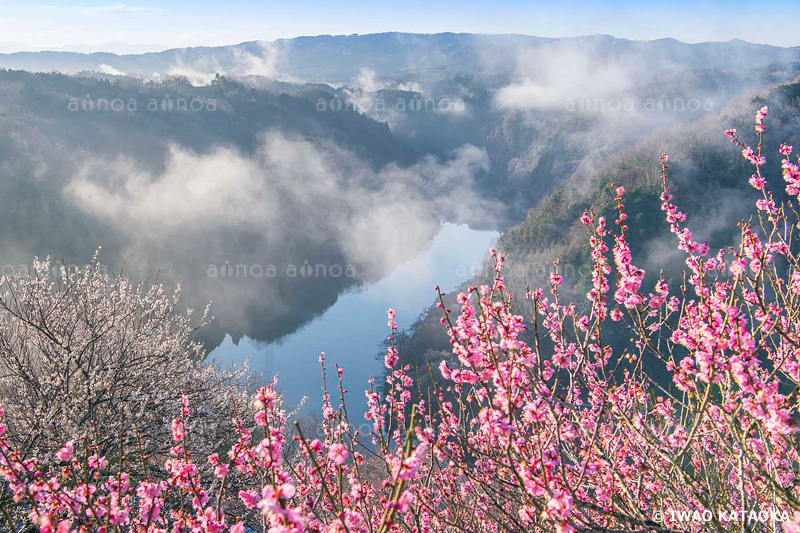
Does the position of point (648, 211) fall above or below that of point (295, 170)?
below

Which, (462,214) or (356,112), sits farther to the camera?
(356,112)

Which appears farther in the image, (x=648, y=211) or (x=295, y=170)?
(x=295, y=170)

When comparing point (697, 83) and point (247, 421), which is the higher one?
point (697, 83)

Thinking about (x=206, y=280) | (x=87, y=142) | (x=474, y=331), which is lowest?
(x=206, y=280)

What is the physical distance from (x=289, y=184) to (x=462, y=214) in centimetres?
3320

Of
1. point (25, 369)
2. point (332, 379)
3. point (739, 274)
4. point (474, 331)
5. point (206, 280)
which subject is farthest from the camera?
point (206, 280)

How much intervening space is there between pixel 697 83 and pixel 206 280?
98.4m

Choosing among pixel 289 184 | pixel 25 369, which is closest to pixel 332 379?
pixel 25 369

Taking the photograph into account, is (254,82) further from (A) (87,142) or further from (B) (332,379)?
(B) (332,379)

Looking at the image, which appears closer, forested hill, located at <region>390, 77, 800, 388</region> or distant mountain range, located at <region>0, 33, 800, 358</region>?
forested hill, located at <region>390, 77, 800, 388</region>

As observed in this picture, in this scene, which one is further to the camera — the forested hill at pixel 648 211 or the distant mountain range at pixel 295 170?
the distant mountain range at pixel 295 170

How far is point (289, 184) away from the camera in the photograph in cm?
8594

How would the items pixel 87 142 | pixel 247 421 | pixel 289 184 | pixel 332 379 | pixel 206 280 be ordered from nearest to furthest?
pixel 247 421
pixel 332 379
pixel 206 280
pixel 87 142
pixel 289 184

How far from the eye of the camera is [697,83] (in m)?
91.1
